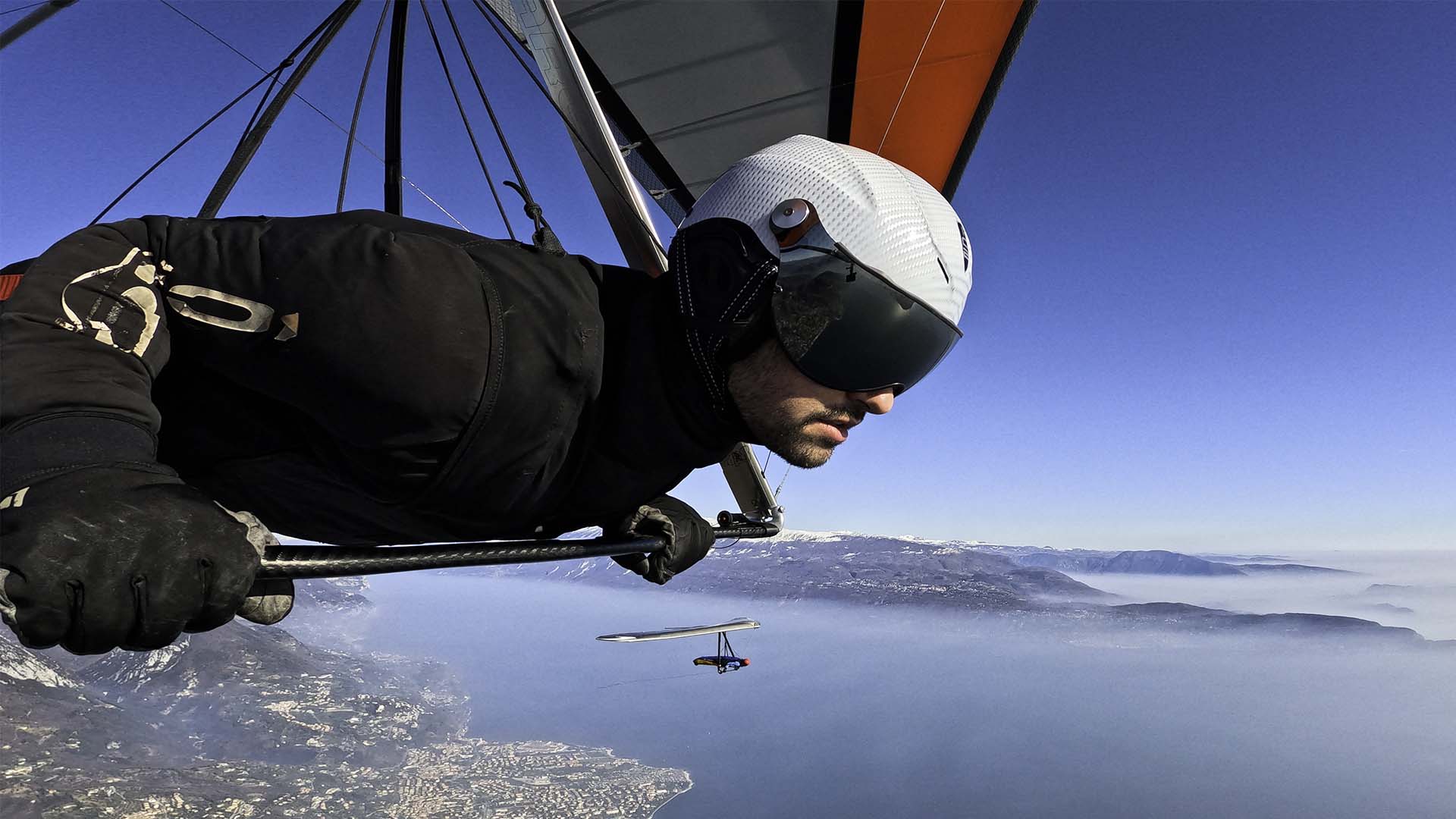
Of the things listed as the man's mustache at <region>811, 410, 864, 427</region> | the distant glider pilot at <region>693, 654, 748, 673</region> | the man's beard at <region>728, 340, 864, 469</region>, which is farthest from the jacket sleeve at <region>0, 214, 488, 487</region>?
the distant glider pilot at <region>693, 654, 748, 673</region>

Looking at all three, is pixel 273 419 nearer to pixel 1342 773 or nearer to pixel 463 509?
pixel 463 509

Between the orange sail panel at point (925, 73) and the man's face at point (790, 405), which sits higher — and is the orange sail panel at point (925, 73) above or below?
above

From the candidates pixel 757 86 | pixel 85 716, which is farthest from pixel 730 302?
pixel 85 716

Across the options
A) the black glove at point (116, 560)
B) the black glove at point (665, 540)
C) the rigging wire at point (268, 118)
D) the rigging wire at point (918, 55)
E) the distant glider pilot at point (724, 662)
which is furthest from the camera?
the distant glider pilot at point (724, 662)

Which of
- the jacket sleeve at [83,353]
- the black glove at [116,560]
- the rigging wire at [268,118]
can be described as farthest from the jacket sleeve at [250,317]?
the rigging wire at [268,118]

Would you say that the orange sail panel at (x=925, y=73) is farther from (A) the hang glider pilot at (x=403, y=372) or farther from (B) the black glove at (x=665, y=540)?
Answer: (A) the hang glider pilot at (x=403, y=372)

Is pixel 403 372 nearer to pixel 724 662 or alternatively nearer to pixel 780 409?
pixel 780 409

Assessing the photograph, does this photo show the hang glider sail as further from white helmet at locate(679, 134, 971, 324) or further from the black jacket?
the black jacket

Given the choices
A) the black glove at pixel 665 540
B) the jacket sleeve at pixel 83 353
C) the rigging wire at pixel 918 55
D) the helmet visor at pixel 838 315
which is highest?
the rigging wire at pixel 918 55
